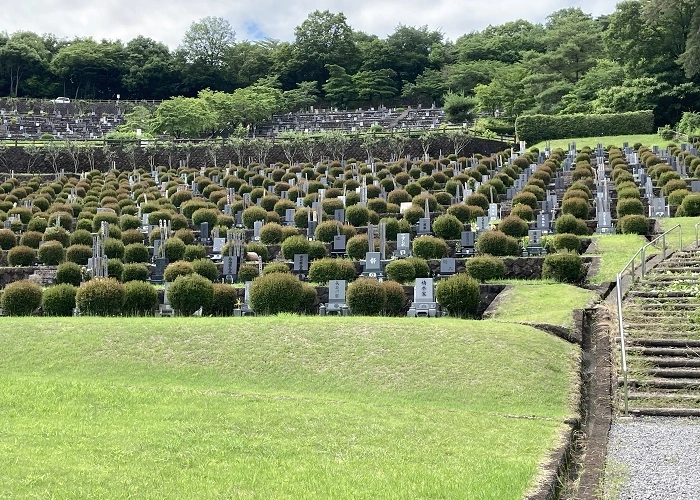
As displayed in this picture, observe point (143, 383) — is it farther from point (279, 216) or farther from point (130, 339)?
point (279, 216)

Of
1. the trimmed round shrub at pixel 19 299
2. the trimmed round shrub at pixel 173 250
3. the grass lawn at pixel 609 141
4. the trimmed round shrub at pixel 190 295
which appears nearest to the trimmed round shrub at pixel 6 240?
the trimmed round shrub at pixel 173 250

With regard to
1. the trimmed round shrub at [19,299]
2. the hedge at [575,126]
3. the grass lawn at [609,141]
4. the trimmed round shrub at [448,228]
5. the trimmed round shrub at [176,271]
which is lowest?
the trimmed round shrub at [19,299]

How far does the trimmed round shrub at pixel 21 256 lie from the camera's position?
88.1 feet

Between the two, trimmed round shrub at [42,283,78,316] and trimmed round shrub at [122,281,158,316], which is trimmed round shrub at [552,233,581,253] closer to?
trimmed round shrub at [122,281,158,316]

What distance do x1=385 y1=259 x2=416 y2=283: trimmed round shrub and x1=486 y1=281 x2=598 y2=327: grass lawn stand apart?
2762 millimetres

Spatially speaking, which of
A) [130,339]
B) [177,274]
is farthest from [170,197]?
[130,339]

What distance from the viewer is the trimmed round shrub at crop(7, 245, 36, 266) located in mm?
26844

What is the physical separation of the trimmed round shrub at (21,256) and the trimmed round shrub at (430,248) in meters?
12.4

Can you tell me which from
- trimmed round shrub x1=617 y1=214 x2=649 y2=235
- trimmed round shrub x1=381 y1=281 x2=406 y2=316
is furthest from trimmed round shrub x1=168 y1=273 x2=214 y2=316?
trimmed round shrub x1=617 y1=214 x2=649 y2=235

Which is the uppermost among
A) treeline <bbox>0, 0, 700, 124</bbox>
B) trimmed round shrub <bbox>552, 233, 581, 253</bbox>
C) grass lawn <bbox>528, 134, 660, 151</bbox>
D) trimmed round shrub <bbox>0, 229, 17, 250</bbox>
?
treeline <bbox>0, 0, 700, 124</bbox>

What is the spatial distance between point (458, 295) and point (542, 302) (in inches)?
72.0

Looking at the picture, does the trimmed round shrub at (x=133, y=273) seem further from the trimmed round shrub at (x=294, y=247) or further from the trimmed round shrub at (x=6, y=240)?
the trimmed round shrub at (x=6, y=240)

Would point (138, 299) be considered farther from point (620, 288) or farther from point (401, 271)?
point (620, 288)

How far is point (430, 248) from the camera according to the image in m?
24.3
